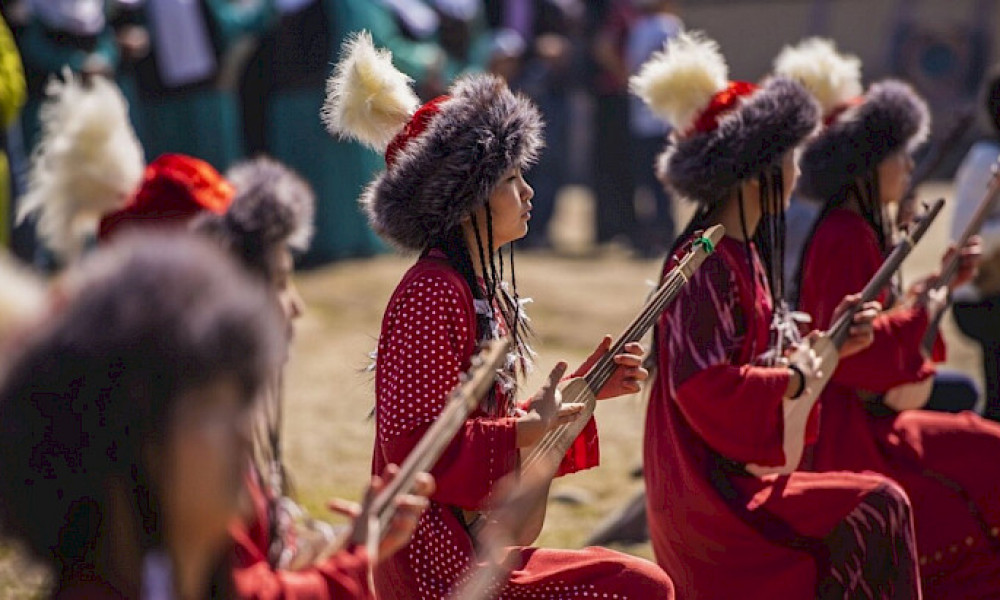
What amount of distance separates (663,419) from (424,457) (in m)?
1.61

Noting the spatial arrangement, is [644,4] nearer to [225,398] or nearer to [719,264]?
[719,264]

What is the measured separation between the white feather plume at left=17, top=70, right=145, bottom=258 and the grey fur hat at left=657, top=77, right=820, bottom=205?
5.88 ft

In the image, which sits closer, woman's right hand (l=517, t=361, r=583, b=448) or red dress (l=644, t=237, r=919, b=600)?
woman's right hand (l=517, t=361, r=583, b=448)

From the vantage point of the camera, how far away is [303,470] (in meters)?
6.27

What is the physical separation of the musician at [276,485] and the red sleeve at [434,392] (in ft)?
0.87

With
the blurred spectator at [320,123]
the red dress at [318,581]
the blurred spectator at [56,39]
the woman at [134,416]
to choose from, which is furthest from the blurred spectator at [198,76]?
the woman at [134,416]

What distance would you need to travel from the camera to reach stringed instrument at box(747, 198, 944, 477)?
3.70 m

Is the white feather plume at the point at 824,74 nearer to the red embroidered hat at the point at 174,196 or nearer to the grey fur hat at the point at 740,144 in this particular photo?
the grey fur hat at the point at 740,144

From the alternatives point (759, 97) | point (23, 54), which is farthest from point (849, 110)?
point (23, 54)

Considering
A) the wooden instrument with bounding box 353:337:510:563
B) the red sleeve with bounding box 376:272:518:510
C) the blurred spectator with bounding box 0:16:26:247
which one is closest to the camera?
the wooden instrument with bounding box 353:337:510:563

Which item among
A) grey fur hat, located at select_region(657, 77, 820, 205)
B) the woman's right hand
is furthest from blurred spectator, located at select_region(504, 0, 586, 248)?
the woman's right hand

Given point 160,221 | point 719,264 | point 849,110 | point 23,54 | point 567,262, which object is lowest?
point 567,262

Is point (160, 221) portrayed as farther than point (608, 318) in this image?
No

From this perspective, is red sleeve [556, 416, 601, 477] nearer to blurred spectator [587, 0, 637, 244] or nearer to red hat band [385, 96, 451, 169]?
red hat band [385, 96, 451, 169]
